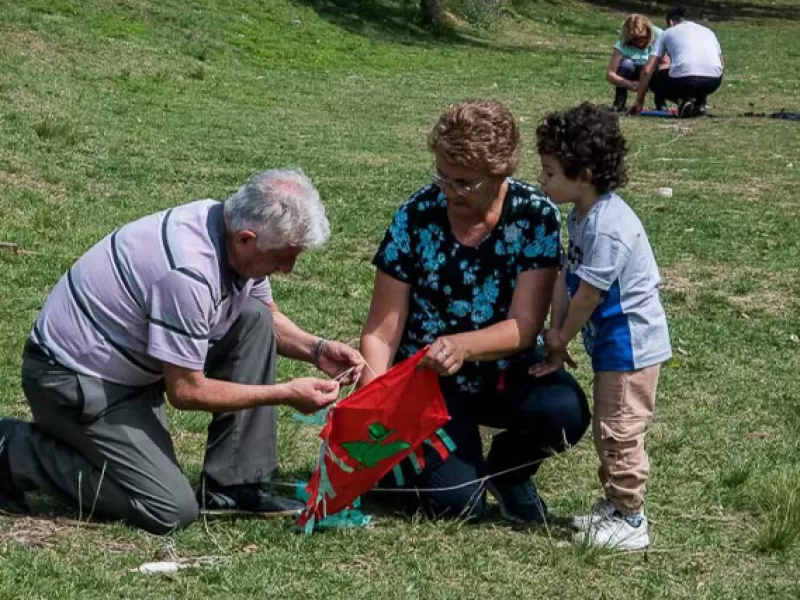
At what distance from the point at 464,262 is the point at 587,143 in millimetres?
628

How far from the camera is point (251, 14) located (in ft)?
74.0

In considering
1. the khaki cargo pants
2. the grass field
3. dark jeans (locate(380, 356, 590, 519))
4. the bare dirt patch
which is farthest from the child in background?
the khaki cargo pants

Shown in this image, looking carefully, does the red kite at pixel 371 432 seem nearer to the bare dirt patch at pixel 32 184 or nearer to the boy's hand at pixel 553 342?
the boy's hand at pixel 553 342

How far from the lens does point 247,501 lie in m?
4.52

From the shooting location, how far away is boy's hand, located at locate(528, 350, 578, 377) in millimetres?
4504

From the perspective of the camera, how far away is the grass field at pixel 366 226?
13.2 feet

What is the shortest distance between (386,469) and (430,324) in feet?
1.76

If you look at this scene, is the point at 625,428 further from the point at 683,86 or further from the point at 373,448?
the point at 683,86

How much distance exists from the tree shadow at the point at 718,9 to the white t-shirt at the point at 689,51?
1949 centimetres

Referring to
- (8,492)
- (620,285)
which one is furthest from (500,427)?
(8,492)

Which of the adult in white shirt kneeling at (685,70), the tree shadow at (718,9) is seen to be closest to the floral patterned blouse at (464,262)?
the adult in white shirt kneeling at (685,70)

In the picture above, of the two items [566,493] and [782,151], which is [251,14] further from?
[566,493]

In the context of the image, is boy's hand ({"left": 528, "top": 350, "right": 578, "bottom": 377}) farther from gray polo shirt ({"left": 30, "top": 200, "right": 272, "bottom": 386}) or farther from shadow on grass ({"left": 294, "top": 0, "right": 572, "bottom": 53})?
shadow on grass ({"left": 294, "top": 0, "right": 572, "bottom": 53})

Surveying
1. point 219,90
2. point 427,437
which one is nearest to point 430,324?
point 427,437
